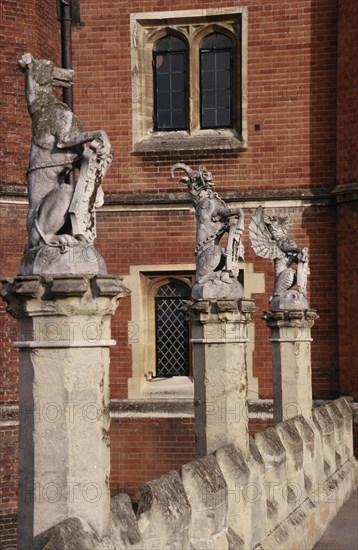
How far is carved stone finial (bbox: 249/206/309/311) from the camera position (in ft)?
43.1

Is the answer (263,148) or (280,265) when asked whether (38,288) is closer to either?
(280,265)

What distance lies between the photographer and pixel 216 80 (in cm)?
1755

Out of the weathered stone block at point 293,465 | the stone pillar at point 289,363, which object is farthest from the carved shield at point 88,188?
the stone pillar at point 289,363

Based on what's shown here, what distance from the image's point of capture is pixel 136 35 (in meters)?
17.3

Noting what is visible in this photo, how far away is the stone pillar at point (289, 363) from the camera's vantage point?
13094mm

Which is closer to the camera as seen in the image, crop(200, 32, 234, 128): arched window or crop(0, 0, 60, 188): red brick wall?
crop(0, 0, 60, 188): red brick wall

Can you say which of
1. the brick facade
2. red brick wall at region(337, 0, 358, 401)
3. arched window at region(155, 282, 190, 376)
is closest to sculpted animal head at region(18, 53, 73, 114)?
the brick facade

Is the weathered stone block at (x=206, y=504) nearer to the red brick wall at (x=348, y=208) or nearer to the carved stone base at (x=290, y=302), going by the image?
the carved stone base at (x=290, y=302)

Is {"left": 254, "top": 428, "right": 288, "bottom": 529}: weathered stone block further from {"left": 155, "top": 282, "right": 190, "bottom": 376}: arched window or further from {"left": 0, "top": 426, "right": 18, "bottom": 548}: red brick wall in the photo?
{"left": 155, "top": 282, "right": 190, "bottom": 376}: arched window

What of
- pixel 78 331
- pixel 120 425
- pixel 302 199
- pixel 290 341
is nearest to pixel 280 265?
pixel 290 341

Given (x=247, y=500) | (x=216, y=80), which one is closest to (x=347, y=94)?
(x=216, y=80)

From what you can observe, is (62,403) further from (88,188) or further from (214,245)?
(214,245)

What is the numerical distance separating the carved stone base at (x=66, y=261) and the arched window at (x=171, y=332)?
1111cm

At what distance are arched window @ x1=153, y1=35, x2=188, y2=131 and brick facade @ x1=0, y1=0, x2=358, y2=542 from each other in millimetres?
592
